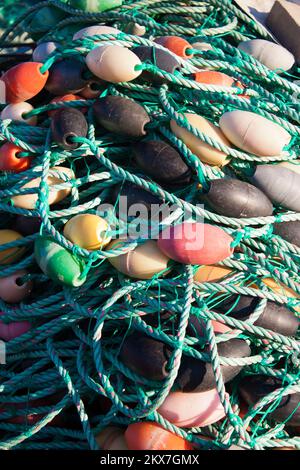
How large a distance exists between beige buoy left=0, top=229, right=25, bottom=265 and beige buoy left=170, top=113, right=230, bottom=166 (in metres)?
0.47

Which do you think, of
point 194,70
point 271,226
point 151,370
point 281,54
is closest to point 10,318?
point 151,370

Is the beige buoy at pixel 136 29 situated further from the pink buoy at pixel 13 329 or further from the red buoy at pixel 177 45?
the pink buoy at pixel 13 329

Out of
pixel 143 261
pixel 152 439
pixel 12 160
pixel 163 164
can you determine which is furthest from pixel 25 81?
pixel 152 439

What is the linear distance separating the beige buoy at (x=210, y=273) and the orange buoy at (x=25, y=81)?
664mm

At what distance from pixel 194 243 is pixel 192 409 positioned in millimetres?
341

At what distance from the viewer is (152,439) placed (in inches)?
47.1

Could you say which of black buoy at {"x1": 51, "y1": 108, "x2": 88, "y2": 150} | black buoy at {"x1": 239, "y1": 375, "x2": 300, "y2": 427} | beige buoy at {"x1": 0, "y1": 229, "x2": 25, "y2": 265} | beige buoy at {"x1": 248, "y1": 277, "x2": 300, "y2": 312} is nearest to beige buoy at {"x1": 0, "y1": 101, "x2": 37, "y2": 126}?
black buoy at {"x1": 51, "y1": 108, "x2": 88, "y2": 150}

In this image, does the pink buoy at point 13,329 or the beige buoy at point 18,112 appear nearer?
the pink buoy at point 13,329

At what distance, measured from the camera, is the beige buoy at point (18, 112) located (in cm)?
154

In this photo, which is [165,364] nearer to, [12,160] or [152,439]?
[152,439]

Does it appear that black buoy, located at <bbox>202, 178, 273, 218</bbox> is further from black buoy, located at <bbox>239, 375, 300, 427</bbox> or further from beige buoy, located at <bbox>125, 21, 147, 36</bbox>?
beige buoy, located at <bbox>125, 21, 147, 36</bbox>

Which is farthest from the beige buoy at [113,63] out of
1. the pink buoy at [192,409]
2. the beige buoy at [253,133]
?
the pink buoy at [192,409]

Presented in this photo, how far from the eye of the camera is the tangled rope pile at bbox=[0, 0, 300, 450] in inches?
48.7

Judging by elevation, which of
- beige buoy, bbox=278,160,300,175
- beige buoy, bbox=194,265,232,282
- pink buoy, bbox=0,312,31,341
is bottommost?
pink buoy, bbox=0,312,31,341
